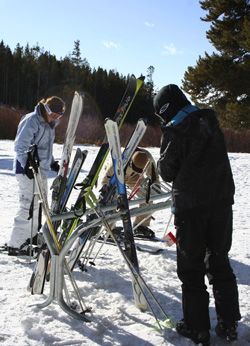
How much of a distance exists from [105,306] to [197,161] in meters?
1.45

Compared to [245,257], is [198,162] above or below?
above

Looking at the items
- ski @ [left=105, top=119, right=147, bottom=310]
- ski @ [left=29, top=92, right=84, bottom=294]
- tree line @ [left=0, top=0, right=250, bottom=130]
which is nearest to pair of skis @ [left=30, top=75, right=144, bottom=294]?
ski @ [left=29, top=92, right=84, bottom=294]

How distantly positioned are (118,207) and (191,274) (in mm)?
699

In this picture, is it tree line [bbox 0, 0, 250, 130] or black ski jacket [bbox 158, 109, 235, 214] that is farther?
tree line [bbox 0, 0, 250, 130]

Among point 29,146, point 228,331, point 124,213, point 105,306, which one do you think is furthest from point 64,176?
point 228,331

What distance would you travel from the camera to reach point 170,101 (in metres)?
2.82

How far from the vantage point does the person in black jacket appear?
2715 millimetres

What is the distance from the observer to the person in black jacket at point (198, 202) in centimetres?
271

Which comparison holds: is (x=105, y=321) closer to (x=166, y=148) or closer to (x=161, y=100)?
(x=166, y=148)

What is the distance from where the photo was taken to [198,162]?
8.93 ft

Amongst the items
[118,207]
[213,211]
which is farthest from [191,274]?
[118,207]

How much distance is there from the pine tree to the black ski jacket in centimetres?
1910

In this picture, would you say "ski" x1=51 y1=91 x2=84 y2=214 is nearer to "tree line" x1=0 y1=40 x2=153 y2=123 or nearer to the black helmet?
the black helmet

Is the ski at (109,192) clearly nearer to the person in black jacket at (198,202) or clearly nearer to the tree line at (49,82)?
the person in black jacket at (198,202)
